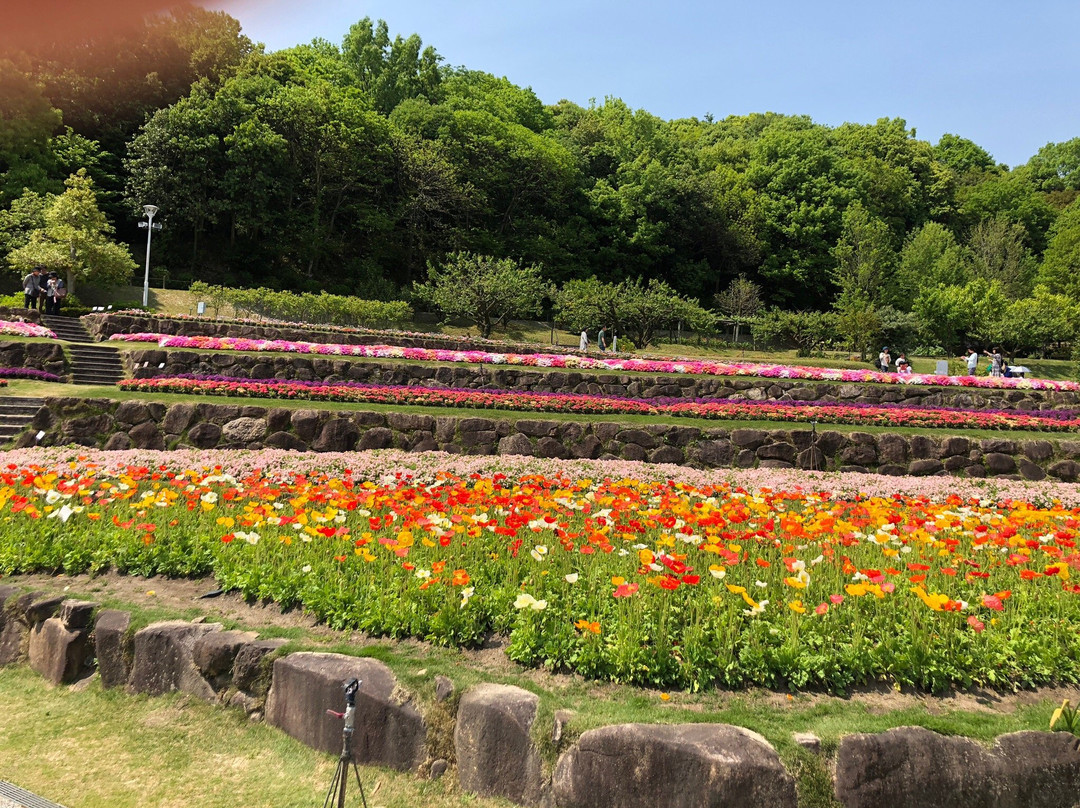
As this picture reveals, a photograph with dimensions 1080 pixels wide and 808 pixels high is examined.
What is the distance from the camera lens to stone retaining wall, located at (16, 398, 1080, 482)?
10359 millimetres

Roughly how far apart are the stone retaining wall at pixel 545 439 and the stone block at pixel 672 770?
8.09 metres

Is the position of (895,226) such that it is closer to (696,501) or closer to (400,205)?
(400,205)

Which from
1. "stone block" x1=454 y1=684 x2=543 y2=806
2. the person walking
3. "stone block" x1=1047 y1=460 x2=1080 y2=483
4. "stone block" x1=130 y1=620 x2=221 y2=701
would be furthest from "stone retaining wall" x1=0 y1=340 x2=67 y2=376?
"stone block" x1=1047 y1=460 x2=1080 y2=483

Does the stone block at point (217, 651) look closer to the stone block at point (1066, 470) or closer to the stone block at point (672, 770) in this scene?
the stone block at point (672, 770)

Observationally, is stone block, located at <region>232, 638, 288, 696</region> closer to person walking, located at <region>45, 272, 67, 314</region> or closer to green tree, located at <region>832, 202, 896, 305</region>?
person walking, located at <region>45, 272, 67, 314</region>

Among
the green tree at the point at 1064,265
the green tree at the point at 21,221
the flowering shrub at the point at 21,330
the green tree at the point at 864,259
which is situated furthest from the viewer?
the green tree at the point at 1064,265

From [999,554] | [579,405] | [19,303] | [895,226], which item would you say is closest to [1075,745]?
[999,554]

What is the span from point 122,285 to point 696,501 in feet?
107

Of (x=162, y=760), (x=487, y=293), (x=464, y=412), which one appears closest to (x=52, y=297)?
(x=487, y=293)

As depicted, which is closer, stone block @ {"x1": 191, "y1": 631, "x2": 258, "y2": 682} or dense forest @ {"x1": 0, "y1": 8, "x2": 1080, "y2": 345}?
stone block @ {"x1": 191, "y1": 631, "x2": 258, "y2": 682}

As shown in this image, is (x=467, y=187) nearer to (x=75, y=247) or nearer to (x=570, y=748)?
(x=75, y=247)

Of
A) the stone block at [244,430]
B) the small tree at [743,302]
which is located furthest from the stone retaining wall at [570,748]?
the small tree at [743,302]

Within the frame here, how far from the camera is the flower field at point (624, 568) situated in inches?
123

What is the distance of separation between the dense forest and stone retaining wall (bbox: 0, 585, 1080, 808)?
3159 cm
